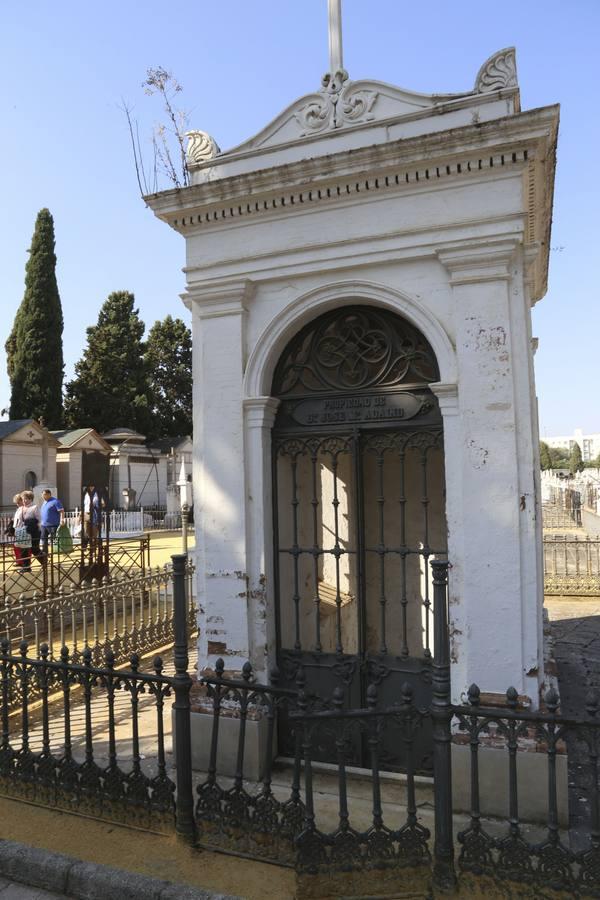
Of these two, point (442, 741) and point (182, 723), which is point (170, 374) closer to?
point (182, 723)

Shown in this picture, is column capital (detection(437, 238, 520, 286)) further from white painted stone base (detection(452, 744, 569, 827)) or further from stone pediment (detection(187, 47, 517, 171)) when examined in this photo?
white painted stone base (detection(452, 744, 569, 827))

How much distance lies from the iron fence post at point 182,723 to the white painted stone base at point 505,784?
170 cm

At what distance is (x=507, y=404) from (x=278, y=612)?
2401 millimetres

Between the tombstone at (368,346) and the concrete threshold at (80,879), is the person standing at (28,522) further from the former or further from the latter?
the concrete threshold at (80,879)

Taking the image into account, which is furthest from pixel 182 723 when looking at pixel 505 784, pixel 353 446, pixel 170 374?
pixel 170 374

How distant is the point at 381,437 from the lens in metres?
4.70

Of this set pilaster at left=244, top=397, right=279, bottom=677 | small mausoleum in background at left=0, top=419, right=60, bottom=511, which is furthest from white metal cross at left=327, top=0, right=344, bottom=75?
small mausoleum in background at left=0, top=419, right=60, bottom=511

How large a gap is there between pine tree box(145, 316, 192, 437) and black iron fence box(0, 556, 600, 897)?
42.4 m

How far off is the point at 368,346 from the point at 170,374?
43735mm

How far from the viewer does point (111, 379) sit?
41.9m

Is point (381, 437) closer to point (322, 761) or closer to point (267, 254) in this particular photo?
point (267, 254)

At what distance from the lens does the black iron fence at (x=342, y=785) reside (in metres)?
3.12

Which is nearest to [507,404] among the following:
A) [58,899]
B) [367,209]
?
[367,209]

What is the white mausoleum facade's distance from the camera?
4.04m
